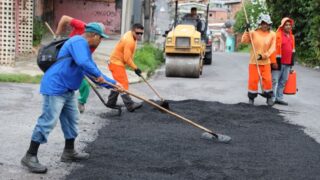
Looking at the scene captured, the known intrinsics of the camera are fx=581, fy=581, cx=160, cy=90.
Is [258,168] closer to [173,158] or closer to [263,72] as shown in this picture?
[173,158]

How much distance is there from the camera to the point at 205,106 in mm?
11172

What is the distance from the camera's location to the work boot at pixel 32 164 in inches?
Answer: 239

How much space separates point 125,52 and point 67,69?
149 inches

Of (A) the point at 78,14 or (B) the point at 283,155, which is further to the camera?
(A) the point at 78,14

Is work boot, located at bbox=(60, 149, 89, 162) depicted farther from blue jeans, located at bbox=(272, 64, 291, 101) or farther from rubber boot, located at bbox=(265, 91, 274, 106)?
blue jeans, located at bbox=(272, 64, 291, 101)

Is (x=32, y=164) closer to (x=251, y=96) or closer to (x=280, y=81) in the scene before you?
(x=251, y=96)

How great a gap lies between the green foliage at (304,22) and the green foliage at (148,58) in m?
6.10

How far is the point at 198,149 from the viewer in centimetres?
748

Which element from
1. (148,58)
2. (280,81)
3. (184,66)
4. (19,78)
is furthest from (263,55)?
(148,58)

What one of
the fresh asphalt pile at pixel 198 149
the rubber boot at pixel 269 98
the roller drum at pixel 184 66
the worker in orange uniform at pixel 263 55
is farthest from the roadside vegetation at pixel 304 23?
the fresh asphalt pile at pixel 198 149

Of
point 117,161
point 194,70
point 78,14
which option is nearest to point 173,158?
point 117,161

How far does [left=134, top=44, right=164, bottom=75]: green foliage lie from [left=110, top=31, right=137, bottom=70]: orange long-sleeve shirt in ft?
23.0

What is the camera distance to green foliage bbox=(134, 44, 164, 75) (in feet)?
58.8

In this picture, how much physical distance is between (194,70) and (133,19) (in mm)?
13754
